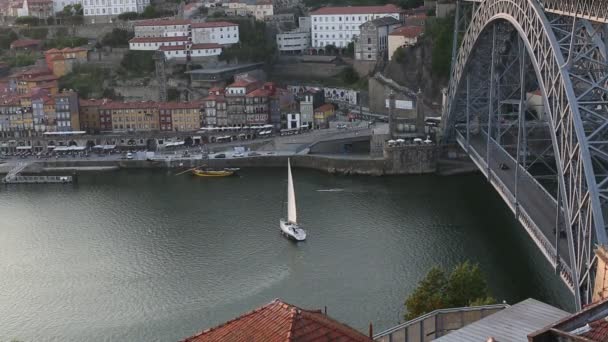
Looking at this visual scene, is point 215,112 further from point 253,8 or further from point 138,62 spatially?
point 253,8

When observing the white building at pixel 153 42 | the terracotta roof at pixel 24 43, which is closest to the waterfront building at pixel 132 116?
the white building at pixel 153 42

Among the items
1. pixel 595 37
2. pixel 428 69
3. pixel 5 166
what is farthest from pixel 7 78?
pixel 595 37

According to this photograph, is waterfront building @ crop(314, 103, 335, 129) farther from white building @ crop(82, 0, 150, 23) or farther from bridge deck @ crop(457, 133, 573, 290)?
white building @ crop(82, 0, 150, 23)

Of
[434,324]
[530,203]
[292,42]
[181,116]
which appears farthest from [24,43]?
[434,324]

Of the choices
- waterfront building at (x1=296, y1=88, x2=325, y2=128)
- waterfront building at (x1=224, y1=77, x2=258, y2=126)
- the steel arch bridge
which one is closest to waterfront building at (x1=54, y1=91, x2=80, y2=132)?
waterfront building at (x1=224, y1=77, x2=258, y2=126)

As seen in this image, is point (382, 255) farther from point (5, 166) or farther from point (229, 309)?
point (5, 166)
